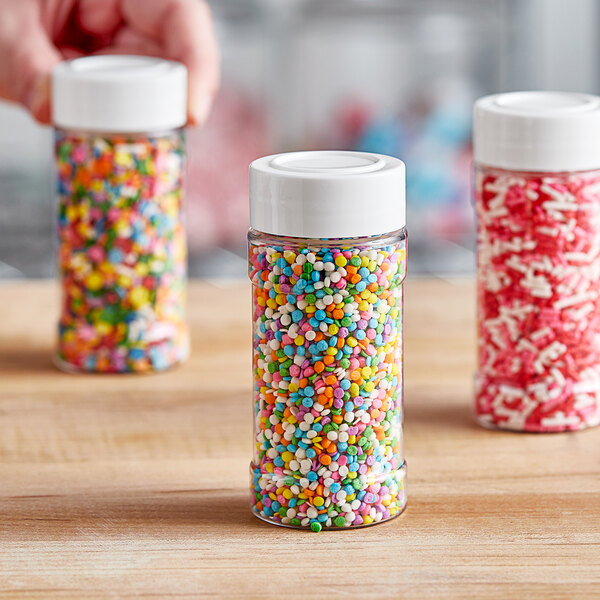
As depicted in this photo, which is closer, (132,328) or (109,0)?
(132,328)

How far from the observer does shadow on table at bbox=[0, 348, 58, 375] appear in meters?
1.34

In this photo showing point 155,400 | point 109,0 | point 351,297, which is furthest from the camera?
point 109,0

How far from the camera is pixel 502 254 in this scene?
113 centimetres

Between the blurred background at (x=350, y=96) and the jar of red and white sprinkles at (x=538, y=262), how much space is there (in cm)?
135

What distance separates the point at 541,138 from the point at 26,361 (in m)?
0.64

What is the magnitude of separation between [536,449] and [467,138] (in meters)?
1.52

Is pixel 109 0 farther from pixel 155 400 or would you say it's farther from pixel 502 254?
pixel 502 254

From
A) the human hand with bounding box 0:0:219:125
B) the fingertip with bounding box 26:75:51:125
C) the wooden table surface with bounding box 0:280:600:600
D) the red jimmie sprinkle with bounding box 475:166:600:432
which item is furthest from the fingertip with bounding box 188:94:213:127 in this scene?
the red jimmie sprinkle with bounding box 475:166:600:432

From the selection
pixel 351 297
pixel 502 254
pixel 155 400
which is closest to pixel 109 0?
pixel 155 400

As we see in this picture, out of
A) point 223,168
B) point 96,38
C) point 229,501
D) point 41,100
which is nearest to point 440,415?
point 229,501

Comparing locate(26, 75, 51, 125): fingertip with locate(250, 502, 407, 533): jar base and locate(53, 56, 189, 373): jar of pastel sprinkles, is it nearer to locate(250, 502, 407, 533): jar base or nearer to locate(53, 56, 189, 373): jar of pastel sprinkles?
locate(53, 56, 189, 373): jar of pastel sprinkles

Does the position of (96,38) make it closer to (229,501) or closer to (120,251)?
(120,251)

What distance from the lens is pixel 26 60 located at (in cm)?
140

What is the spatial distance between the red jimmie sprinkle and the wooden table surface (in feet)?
0.11
